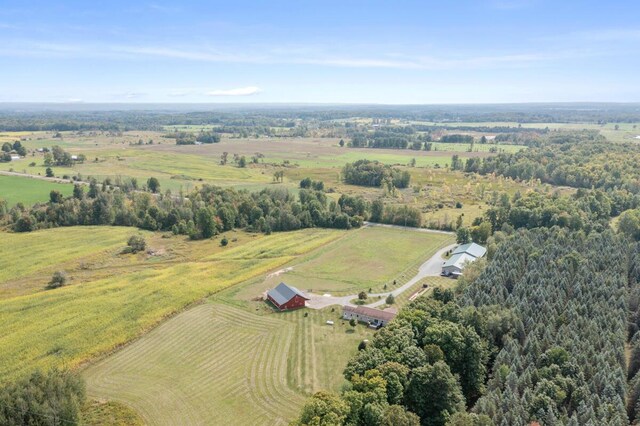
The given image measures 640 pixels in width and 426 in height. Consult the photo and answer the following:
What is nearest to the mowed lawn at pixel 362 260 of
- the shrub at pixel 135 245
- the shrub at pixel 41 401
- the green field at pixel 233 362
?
the green field at pixel 233 362

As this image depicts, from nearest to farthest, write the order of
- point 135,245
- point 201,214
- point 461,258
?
1. point 461,258
2. point 135,245
3. point 201,214

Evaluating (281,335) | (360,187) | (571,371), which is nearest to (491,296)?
(571,371)

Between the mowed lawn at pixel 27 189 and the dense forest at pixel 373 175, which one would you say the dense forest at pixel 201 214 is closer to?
the mowed lawn at pixel 27 189

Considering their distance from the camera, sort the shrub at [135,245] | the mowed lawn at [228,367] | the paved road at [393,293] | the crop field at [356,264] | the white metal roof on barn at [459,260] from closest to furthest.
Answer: the mowed lawn at [228,367], the paved road at [393,293], the crop field at [356,264], the white metal roof on barn at [459,260], the shrub at [135,245]

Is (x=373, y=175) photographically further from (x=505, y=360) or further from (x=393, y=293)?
(x=505, y=360)

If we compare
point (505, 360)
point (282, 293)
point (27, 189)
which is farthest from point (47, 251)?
point (505, 360)

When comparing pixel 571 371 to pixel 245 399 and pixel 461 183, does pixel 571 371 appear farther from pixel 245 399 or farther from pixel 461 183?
pixel 461 183
